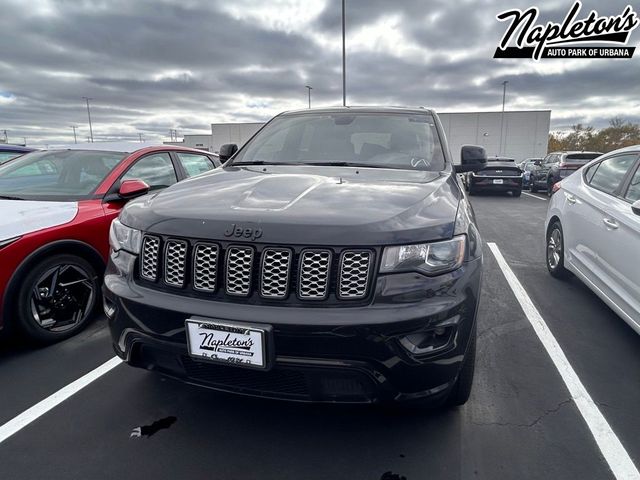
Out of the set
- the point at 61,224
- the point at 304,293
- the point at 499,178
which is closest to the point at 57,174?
the point at 61,224

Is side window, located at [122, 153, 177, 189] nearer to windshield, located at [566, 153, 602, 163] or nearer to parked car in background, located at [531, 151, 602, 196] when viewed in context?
parked car in background, located at [531, 151, 602, 196]

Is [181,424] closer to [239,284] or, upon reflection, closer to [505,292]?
[239,284]

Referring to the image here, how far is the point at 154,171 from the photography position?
4.32 metres

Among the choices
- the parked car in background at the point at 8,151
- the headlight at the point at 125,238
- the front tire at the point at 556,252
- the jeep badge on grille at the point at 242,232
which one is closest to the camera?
the jeep badge on grille at the point at 242,232

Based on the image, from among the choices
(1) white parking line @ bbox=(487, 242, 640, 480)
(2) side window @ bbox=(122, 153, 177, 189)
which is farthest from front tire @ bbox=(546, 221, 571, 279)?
(2) side window @ bbox=(122, 153, 177, 189)

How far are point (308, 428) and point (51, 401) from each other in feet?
5.08

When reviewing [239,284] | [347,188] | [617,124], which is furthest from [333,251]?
[617,124]

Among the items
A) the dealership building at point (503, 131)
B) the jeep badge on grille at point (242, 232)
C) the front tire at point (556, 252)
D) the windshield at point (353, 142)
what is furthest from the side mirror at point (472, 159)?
the dealership building at point (503, 131)

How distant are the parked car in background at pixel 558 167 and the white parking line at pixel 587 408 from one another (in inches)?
417

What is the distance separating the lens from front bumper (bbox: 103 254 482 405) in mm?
1664

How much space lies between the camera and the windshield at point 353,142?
9.82ft

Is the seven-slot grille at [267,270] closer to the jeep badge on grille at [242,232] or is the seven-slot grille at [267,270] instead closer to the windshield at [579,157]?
the jeep badge on grille at [242,232]

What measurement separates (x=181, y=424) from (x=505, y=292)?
3485 millimetres

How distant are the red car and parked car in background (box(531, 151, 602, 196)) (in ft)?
40.7
